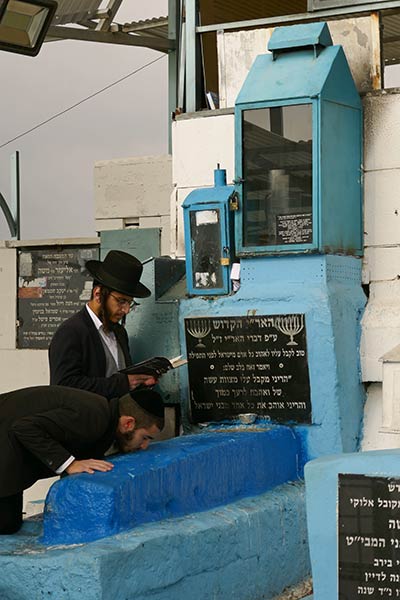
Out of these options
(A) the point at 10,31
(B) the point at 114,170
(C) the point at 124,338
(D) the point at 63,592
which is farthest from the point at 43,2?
(B) the point at 114,170

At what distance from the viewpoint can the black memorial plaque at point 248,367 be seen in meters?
7.34

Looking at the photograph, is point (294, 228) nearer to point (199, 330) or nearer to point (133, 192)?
point (199, 330)

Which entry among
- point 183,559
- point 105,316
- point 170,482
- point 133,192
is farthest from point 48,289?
point 183,559

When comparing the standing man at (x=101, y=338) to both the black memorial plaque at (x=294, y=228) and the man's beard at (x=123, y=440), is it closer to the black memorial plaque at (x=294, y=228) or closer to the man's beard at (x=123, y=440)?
the man's beard at (x=123, y=440)

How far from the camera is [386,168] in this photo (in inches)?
307

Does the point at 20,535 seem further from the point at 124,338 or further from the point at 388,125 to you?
the point at 388,125

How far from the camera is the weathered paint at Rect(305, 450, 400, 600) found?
4.81m

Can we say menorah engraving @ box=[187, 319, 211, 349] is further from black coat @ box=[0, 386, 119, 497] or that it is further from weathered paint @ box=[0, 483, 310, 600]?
black coat @ box=[0, 386, 119, 497]

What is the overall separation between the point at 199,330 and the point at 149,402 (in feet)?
4.65

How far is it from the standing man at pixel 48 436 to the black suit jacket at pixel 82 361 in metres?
0.67

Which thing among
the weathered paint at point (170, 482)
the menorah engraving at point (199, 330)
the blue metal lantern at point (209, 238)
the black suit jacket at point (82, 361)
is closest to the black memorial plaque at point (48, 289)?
the blue metal lantern at point (209, 238)

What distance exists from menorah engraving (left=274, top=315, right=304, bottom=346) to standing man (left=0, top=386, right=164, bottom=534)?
154cm

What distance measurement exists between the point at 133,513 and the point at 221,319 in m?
2.05

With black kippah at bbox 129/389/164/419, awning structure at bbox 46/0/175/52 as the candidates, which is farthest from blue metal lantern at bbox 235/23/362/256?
awning structure at bbox 46/0/175/52
